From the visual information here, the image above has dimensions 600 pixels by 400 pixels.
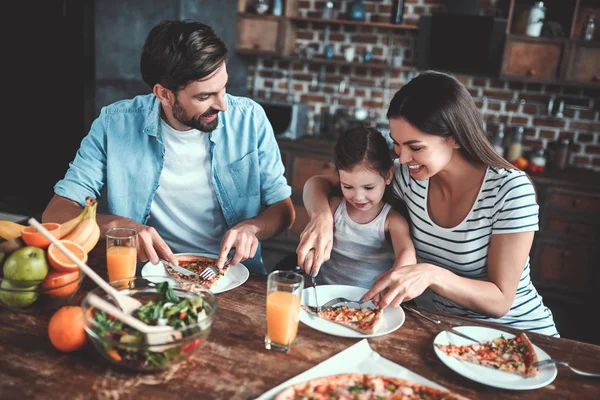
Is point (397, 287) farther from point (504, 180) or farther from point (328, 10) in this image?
point (328, 10)

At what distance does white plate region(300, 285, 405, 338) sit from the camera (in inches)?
52.5

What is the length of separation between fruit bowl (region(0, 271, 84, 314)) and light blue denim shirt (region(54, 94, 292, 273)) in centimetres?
71

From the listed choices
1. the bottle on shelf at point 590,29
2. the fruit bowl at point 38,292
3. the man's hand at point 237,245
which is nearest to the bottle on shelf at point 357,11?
the bottle on shelf at point 590,29

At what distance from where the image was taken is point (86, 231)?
146cm


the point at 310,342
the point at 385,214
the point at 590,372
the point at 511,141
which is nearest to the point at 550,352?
the point at 590,372

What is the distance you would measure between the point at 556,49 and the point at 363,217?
106 inches

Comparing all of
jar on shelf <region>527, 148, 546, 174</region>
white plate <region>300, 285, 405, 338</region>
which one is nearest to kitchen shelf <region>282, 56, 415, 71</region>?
jar on shelf <region>527, 148, 546, 174</region>

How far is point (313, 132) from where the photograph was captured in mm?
4723

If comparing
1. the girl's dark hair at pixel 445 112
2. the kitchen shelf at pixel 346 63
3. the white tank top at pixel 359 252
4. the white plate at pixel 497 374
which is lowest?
the white tank top at pixel 359 252

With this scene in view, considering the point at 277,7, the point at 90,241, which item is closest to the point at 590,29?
the point at 277,7

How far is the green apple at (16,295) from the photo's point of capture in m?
1.27

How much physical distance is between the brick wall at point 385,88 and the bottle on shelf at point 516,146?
128 millimetres

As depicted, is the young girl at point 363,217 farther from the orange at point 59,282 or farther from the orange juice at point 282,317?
the orange at point 59,282

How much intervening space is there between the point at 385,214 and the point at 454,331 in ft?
2.36
